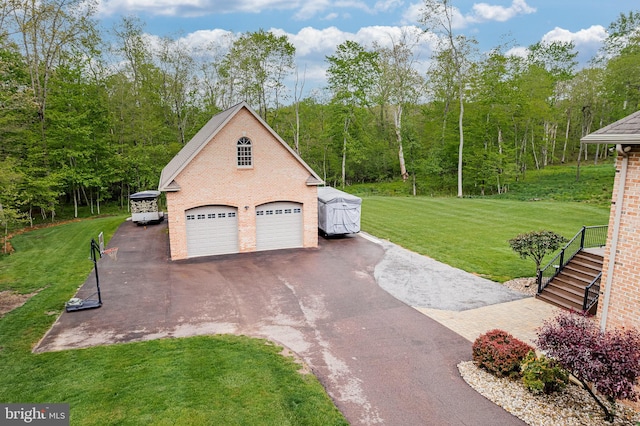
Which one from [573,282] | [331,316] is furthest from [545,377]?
[573,282]

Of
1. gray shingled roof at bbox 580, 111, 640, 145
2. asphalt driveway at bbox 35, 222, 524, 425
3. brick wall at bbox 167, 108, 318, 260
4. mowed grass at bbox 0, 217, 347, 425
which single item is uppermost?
gray shingled roof at bbox 580, 111, 640, 145

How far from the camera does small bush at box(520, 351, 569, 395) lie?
751 centimetres

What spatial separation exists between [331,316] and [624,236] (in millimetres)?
7622

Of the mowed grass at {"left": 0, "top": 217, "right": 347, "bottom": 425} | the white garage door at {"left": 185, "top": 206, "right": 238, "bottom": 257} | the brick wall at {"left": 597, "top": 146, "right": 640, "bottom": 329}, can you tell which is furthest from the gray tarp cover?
the brick wall at {"left": 597, "top": 146, "right": 640, "bottom": 329}

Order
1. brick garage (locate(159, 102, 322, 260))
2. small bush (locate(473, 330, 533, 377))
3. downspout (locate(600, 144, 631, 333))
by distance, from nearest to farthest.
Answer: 1. downspout (locate(600, 144, 631, 333))
2. small bush (locate(473, 330, 533, 377))
3. brick garage (locate(159, 102, 322, 260))

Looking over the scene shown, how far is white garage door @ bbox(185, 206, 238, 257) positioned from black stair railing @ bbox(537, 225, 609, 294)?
44.2 ft

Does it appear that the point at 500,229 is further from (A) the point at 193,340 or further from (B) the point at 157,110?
(B) the point at 157,110

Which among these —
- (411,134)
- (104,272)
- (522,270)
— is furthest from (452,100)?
(104,272)

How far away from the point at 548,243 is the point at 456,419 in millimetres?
8975

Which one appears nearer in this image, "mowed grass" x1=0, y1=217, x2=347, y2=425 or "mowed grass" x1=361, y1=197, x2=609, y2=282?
"mowed grass" x1=0, y1=217, x2=347, y2=425

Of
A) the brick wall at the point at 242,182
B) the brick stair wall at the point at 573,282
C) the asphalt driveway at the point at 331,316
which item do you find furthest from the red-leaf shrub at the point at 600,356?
the brick wall at the point at 242,182

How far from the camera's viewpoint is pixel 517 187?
39.4m

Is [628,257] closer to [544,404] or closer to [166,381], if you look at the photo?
[544,404]

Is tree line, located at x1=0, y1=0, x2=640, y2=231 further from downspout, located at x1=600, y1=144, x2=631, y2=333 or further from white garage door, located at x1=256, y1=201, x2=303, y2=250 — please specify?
downspout, located at x1=600, y1=144, x2=631, y2=333
